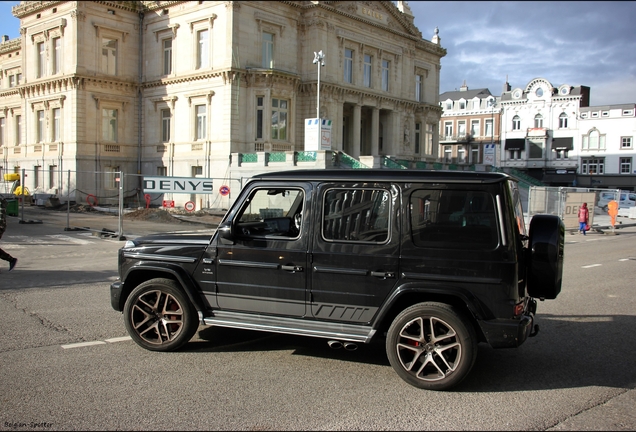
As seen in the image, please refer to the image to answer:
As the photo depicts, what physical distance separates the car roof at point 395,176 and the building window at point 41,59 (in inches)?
1656

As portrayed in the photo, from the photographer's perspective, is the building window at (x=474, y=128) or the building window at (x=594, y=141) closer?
the building window at (x=594, y=141)

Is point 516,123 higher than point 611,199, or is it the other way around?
point 516,123

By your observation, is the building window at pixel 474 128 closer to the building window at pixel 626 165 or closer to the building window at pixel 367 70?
the building window at pixel 626 165

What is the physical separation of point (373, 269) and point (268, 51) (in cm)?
3608

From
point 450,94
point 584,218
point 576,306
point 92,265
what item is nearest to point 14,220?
point 92,265

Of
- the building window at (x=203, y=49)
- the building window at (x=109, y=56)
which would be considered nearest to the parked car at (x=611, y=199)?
the building window at (x=203, y=49)

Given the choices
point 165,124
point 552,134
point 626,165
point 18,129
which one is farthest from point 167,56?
point 626,165

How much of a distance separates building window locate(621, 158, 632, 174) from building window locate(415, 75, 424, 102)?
2966 cm

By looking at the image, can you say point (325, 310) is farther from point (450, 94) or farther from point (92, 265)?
point (450, 94)

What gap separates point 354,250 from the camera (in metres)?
5.53

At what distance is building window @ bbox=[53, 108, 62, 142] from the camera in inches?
1617

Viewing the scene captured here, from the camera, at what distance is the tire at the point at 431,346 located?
5152 millimetres

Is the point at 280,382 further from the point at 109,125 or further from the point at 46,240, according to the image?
the point at 109,125

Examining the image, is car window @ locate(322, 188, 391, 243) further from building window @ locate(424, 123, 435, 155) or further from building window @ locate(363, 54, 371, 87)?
building window @ locate(424, 123, 435, 155)
